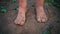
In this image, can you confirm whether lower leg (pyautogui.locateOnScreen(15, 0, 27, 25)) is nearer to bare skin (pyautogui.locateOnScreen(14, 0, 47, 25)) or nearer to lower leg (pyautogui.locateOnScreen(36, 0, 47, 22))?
bare skin (pyautogui.locateOnScreen(14, 0, 47, 25))

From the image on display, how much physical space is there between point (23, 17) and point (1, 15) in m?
0.22

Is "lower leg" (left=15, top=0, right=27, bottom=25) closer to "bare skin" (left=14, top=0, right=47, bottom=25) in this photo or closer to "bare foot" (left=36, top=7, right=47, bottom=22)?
"bare skin" (left=14, top=0, right=47, bottom=25)

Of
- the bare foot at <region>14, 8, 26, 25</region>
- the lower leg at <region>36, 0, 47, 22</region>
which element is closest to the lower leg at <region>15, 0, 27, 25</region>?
the bare foot at <region>14, 8, 26, 25</region>

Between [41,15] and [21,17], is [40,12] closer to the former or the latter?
[41,15]

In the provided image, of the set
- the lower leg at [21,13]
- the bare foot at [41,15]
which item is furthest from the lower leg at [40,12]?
the lower leg at [21,13]

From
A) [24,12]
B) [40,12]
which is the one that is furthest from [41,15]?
[24,12]

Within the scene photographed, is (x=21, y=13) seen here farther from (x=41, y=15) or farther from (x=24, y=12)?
(x=41, y=15)

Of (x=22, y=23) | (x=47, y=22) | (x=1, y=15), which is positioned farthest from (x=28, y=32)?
(x=1, y=15)

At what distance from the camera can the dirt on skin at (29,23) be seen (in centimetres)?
Answer: 138

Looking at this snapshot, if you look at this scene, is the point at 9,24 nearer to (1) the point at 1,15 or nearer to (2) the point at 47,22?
(1) the point at 1,15

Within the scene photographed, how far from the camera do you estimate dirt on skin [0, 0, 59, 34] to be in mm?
1381

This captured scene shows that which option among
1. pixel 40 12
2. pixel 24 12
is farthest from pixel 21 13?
pixel 40 12

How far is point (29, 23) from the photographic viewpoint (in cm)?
145

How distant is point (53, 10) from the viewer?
5.26ft
